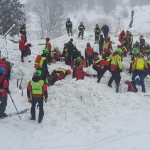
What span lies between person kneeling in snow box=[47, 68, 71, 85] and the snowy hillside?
2.62 feet

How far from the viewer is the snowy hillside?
37.3 feet

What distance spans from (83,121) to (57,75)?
466 centimetres

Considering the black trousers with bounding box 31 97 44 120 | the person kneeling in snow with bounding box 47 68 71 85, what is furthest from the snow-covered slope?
the person kneeling in snow with bounding box 47 68 71 85

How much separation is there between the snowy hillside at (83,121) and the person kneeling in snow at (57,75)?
0.80 meters

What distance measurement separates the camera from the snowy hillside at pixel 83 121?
37.3 ft

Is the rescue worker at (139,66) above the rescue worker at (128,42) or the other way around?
Result: the other way around

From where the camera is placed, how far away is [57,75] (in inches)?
683

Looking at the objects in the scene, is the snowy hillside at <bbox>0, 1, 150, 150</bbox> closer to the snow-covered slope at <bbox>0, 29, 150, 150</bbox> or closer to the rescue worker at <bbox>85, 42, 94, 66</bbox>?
the snow-covered slope at <bbox>0, 29, 150, 150</bbox>

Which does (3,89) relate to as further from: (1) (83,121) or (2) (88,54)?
(2) (88,54)

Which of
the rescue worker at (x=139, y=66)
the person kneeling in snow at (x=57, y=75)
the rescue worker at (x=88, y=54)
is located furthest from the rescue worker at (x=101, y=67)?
the rescue worker at (x=88, y=54)

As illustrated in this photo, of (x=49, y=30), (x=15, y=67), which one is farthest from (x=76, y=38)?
(x=49, y=30)

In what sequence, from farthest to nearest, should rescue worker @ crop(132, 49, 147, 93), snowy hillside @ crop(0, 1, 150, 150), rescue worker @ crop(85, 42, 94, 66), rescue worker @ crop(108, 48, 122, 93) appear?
rescue worker @ crop(85, 42, 94, 66)
rescue worker @ crop(132, 49, 147, 93)
rescue worker @ crop(108, 48, 122, 93)
snowy hillside @ crop(0, 1, 150, 150)

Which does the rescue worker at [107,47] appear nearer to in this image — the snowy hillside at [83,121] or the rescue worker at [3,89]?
the snowy hillside at [83,121]

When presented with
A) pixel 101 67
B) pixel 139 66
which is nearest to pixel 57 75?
pixel 101 67
